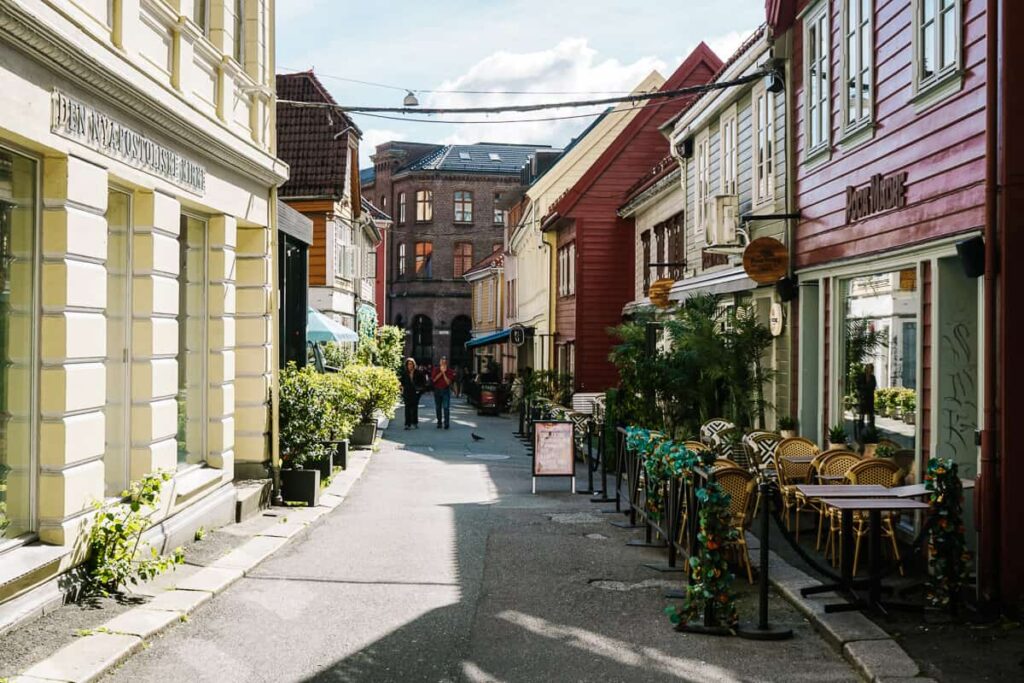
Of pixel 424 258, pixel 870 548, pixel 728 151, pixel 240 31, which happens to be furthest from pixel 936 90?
pixel 424 258

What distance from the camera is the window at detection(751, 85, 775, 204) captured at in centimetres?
1441

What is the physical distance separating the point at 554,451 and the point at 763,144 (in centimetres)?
497

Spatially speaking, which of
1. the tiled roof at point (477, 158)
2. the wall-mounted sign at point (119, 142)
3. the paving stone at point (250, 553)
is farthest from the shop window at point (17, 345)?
the tiled roof at point (477, 158)

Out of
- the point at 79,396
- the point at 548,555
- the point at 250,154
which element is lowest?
the point at 548,555

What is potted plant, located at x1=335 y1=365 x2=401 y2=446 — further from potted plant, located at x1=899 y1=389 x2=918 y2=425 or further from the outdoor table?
the outdoor table

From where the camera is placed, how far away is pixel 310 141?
29797mm

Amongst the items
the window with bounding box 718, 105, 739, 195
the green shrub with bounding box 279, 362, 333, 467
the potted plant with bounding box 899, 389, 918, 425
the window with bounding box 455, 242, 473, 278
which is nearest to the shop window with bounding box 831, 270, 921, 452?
the potted plant with bounding box 899, 389, 918, 425

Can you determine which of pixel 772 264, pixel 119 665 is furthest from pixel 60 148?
pixel 772 264

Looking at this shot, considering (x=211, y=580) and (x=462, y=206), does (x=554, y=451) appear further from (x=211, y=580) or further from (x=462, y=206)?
(x=462, y=206)

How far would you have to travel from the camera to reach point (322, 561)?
9.75 metres

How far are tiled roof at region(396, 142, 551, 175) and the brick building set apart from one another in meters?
0.06

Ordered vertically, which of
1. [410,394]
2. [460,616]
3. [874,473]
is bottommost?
[460,616]

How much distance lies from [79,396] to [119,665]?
2.03 meters

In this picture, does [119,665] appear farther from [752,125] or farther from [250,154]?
[752,125]
